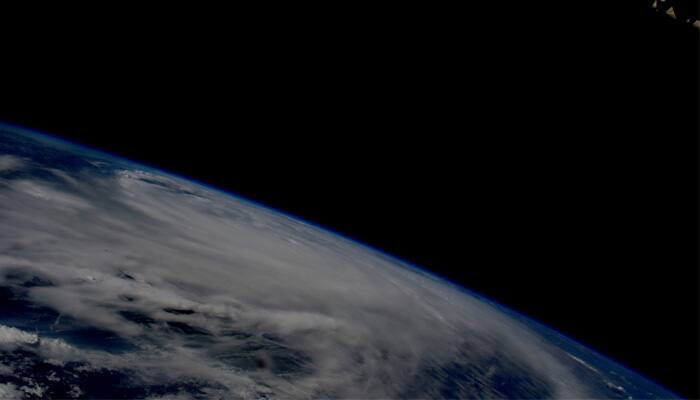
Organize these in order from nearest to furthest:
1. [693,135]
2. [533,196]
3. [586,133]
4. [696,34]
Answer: [696,34], [693,135], [586,133], [533,196]

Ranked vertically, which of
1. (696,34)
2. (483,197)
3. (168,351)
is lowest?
(168,351)

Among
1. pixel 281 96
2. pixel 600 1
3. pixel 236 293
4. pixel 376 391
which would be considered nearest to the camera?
pixel 600 1

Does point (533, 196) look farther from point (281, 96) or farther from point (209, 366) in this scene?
point (209, 366)

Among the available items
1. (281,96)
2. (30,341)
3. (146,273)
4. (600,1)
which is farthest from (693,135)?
(146,273)

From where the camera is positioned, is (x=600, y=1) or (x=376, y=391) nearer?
(x=600, y=1)

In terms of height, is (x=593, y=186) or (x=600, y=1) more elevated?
(x=600, y=1)

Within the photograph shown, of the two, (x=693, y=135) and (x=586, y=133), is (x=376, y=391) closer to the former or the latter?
(x=586, y=133)

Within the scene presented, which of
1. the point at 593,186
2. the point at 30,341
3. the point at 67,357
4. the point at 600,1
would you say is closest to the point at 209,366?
the point at 67,357
